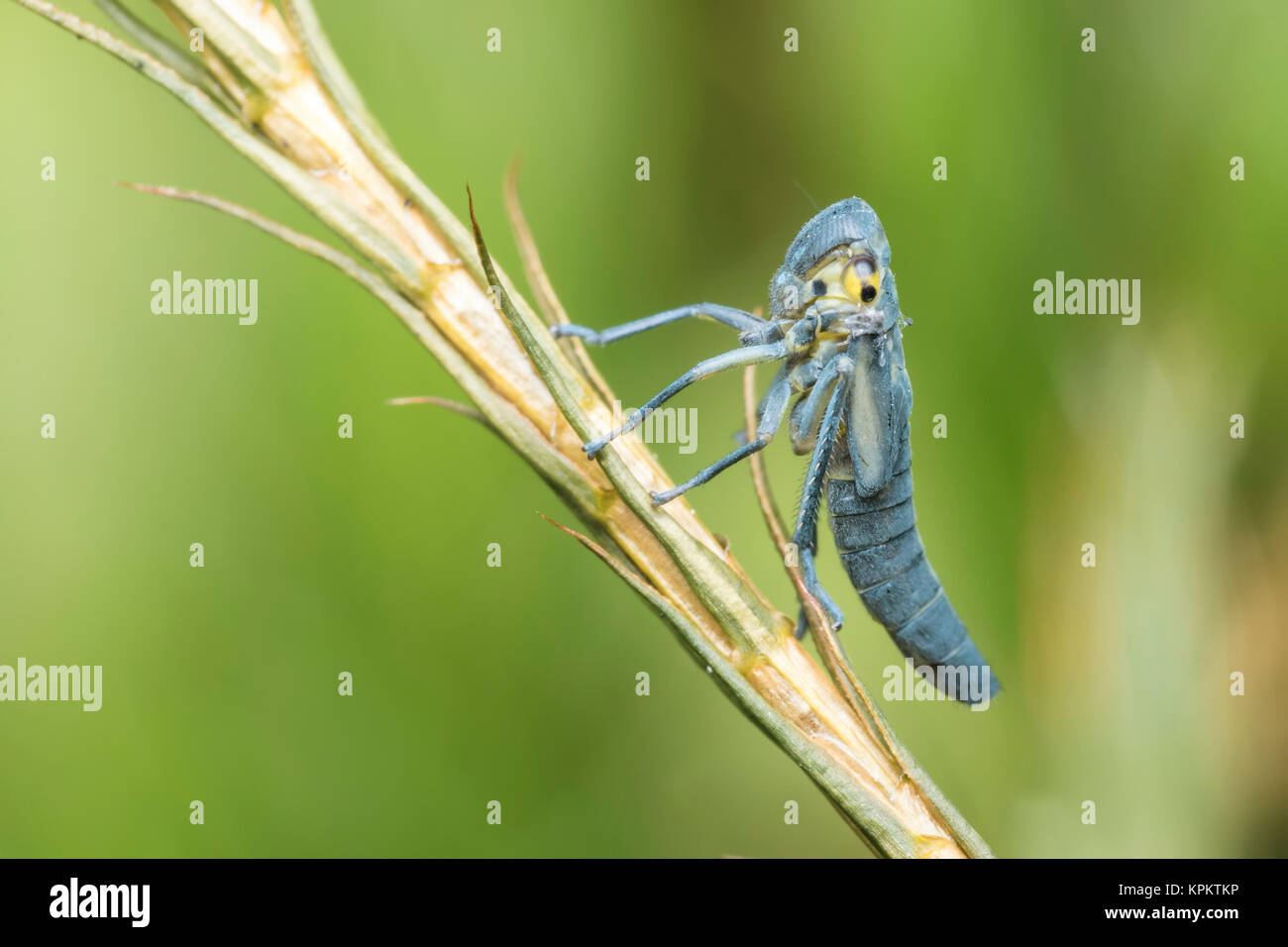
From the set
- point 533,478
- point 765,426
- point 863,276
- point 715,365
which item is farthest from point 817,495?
point 533,478

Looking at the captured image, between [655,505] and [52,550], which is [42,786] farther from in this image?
[655,505]

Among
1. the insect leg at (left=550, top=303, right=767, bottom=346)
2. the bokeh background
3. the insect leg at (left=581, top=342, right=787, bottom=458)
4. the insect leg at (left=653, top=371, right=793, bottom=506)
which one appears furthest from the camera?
the insect leg at (left=550, top=303, right=767, bottom=346)

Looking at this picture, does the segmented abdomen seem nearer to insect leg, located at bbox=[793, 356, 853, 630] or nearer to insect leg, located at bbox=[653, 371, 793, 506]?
insect leg, located at bbox=[793, 356, 853, 630]

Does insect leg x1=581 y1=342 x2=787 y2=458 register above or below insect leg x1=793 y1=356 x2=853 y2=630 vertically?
above

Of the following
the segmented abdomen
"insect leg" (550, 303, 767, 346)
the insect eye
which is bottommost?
the segmented abdomen

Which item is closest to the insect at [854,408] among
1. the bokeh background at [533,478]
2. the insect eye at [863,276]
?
the insect eye at [863,276]

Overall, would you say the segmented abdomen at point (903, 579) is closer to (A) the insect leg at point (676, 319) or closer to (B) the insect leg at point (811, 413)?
(B) the insect leg at point (811, 413)

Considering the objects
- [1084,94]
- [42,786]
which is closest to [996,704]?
[1084,94]

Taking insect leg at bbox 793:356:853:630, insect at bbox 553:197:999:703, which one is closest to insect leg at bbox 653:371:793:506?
insect at bbox 553:197:999:703
